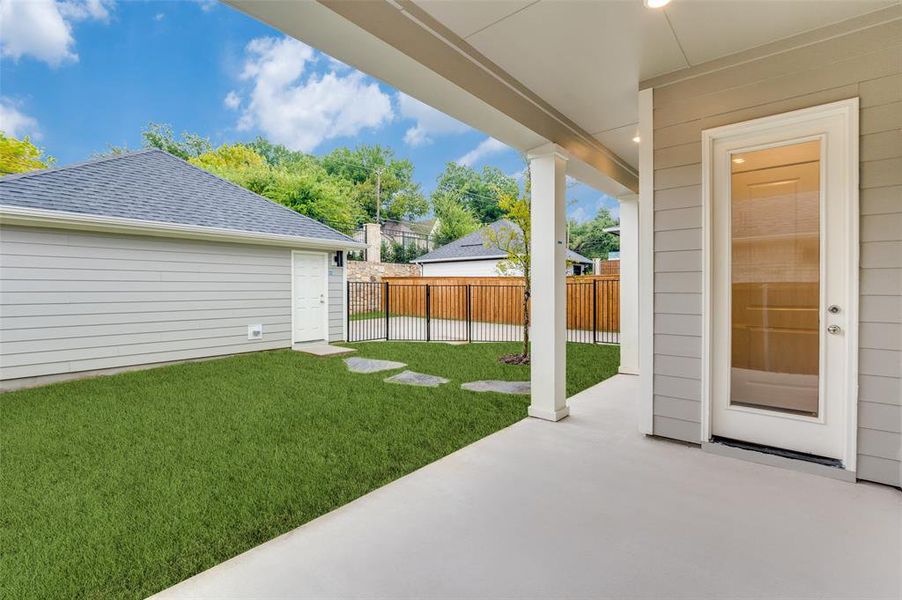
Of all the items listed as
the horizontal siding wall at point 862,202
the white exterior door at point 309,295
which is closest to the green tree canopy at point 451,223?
the white exterior door at point 309,295

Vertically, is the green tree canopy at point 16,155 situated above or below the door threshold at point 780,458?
above

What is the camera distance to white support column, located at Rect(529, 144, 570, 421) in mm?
3365

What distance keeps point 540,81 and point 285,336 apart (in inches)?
240

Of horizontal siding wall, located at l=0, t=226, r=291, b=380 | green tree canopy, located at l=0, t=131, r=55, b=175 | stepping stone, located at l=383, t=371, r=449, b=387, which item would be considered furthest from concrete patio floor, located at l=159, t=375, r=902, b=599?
green tree canopy, located at l=0, t=131, r=55, b=175

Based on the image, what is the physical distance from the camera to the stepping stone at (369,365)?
18.1 ft

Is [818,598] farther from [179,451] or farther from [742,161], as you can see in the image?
[179,451]

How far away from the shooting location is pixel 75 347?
511 centimetres

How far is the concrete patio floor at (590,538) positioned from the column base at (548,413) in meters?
0.77

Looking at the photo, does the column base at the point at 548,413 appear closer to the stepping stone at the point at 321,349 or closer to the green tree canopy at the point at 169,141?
the stepping stone at the point at 321,349

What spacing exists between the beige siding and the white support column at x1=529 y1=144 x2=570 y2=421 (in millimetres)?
5299

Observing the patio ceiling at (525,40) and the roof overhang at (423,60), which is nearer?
the roof overhang at (423,60)

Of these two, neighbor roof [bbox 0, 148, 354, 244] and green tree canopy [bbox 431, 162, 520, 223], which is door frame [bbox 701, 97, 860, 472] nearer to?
neighbor roof [bbox 0, 148, 354, 244]

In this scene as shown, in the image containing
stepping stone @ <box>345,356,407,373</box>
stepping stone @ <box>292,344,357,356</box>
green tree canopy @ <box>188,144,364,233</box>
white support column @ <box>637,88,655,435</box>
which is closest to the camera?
white support column @ <box>637,88,655,435</box>

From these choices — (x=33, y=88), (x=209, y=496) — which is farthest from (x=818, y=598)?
(x=33, y=88)
